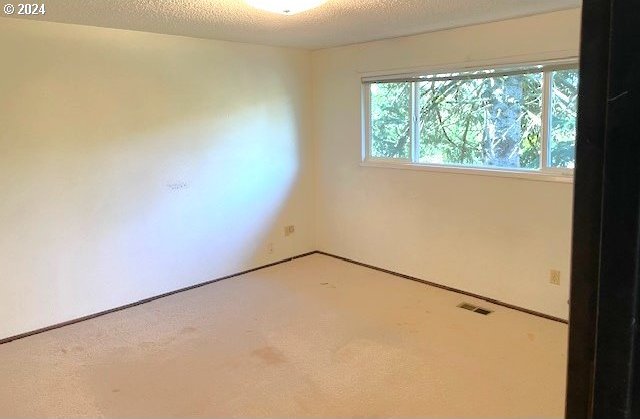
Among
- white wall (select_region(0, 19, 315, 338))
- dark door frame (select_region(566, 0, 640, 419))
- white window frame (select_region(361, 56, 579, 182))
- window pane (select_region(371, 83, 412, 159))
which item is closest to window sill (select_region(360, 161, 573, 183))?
white window frame (select_region(361, 56, 579, 182))

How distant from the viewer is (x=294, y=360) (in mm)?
3016

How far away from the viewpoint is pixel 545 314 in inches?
142

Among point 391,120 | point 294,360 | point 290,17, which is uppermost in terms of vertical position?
point 290,17

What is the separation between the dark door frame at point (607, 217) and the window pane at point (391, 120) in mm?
4093

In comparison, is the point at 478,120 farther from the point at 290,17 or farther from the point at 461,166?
the point at 290,17

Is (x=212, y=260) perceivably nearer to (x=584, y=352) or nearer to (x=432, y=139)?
(x=432, y=139)

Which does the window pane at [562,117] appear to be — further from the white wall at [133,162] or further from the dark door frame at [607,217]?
the dark door frame at [607,217]

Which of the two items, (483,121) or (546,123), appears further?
(483,121)

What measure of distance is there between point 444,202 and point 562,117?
1116mm

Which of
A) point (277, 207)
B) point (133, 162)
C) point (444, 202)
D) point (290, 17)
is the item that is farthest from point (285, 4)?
point (277, 207)

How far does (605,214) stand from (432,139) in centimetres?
402

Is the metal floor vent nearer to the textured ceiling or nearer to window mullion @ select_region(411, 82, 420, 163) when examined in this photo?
window mullion @ select_region(411, 82, 420, 163)

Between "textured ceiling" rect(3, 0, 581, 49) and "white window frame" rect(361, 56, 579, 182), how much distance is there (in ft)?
1.12

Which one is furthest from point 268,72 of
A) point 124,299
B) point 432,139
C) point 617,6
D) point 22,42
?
point 617,6
